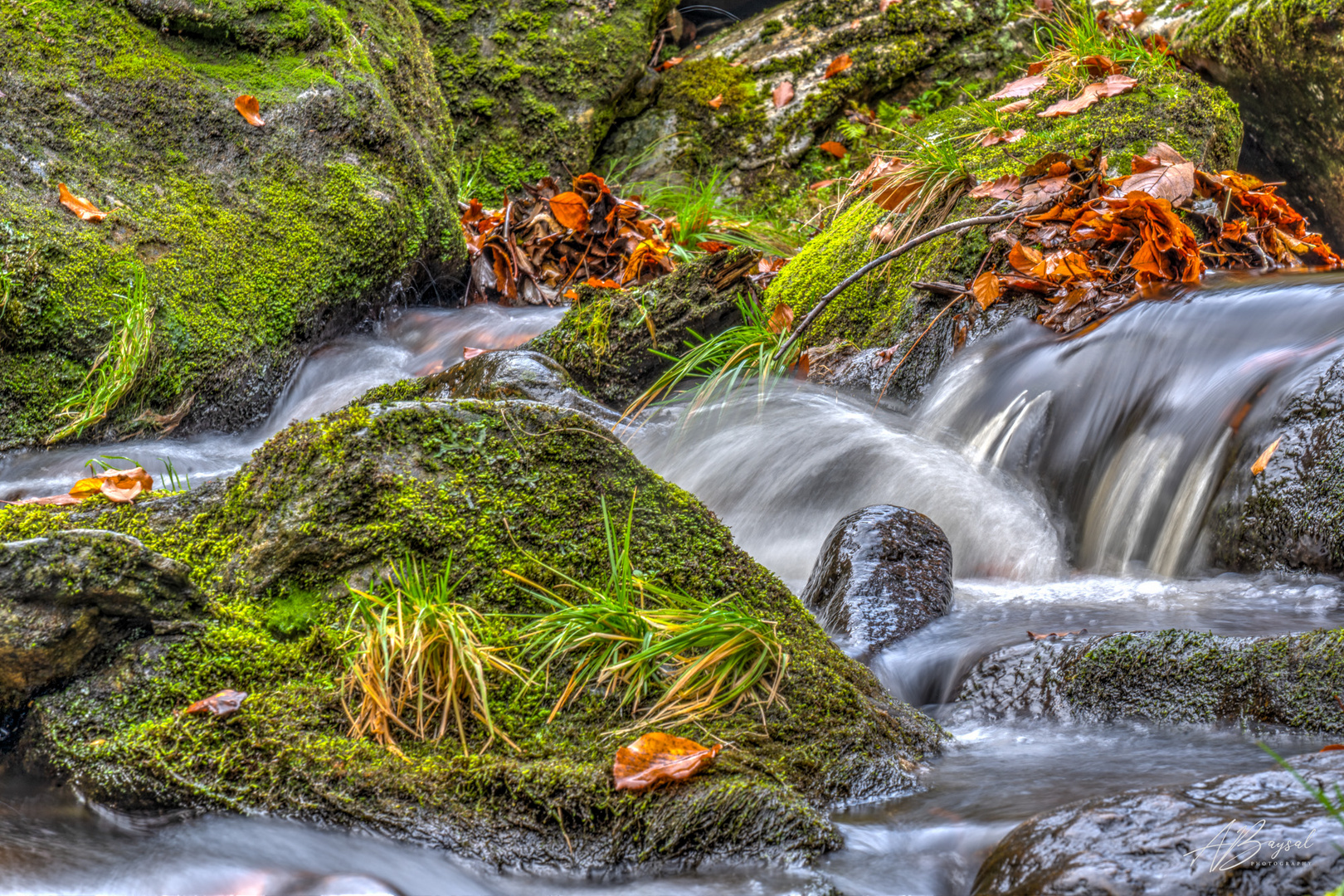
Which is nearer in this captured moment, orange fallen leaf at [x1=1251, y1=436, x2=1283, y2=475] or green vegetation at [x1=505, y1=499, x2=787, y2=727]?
green vegetation at [x1=505, y1=499, x2=787, y2=727]

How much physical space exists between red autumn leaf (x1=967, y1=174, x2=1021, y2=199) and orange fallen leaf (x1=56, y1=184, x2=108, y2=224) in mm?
4548

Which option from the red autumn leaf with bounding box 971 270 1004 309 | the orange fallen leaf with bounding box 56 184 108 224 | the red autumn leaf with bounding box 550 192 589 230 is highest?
the red autumn leaf with bounding box 550 192 589 230

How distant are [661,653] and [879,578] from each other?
123 centimetres

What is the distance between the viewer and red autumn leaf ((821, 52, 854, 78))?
8.77 m

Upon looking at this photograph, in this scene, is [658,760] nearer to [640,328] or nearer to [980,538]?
[980,538]

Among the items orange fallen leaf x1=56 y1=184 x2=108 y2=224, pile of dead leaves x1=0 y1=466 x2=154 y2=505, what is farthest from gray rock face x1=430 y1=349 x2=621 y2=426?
orange fallen leaf x1=56 y1=184 x2=108 y2=224

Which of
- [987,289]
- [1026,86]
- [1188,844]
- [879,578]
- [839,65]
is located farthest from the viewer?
[839,65]

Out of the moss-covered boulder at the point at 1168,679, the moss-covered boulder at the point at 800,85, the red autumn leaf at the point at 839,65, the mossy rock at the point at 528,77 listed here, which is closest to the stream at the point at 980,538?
the moss-covered boulder at the point at 1168,679

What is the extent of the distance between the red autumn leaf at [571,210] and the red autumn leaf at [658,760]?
568cm

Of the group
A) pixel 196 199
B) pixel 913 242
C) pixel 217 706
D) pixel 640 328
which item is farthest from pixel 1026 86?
pixel 217 706

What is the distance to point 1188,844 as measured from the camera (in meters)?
1.41

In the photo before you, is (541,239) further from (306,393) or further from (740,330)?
(740,330)

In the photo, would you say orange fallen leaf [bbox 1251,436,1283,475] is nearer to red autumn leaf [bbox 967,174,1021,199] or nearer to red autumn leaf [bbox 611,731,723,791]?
red autumn leaf [bbox 967,174,1021,199]

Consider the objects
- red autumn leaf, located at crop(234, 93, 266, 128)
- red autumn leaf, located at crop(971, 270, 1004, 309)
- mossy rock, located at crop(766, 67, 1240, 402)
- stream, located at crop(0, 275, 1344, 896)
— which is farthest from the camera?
red autumn leaf, located at crop(234, 93, 266, 128)
